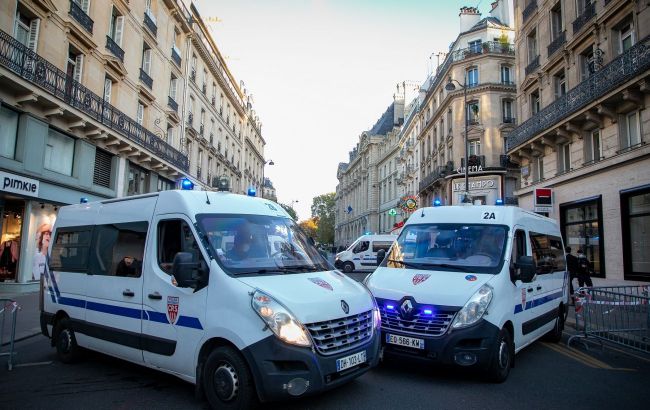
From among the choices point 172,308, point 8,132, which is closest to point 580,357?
point 172,308

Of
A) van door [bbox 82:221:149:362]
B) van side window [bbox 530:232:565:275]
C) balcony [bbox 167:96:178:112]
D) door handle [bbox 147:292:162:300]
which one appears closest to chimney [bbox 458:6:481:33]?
balcony [bbox 167:96:178:112]

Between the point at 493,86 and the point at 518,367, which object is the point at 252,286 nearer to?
the point at 518,367

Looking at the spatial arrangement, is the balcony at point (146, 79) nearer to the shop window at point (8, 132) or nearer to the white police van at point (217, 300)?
the shop window at point (8, 132)

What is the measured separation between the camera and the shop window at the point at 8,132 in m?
12.5

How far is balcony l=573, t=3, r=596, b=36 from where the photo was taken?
1634 cm

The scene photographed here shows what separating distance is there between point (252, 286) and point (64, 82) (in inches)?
586

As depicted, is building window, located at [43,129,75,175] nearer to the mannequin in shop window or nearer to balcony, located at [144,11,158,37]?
the mannequin in shop window

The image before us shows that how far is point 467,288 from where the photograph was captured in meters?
5.25

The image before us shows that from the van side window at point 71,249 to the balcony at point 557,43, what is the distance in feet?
65.5

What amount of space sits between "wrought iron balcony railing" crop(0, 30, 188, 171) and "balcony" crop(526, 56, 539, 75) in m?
19.6

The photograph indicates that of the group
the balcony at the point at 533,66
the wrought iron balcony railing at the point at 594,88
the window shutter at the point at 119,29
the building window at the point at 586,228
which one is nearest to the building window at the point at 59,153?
the window shutter at the point at 119,29

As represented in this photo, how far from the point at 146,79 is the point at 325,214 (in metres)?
105

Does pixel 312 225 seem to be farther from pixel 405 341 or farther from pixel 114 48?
pixel 405 341

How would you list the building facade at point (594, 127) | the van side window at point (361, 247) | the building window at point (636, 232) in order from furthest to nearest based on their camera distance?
the van side window at point (361, 247) < the building facade at point (594, 127) < the building window at point (636, 232)
